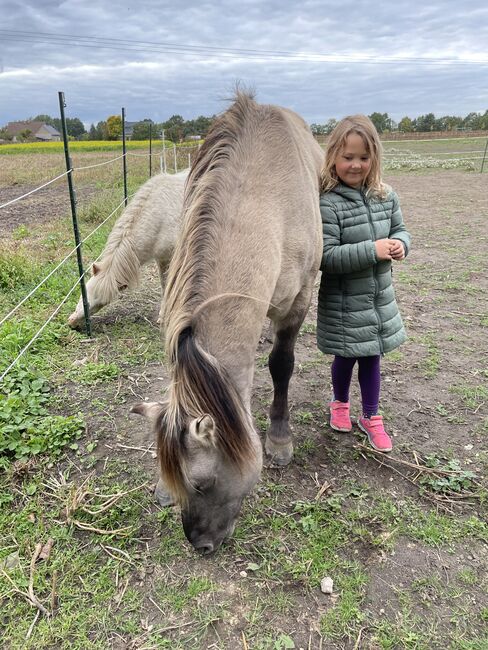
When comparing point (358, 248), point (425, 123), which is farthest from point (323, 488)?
point (425, 123)

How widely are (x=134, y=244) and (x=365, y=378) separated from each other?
2.82m

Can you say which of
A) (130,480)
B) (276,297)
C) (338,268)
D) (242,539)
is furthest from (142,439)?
(338,268)

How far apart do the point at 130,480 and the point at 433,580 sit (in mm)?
1660

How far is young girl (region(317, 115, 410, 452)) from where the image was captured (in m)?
2.33

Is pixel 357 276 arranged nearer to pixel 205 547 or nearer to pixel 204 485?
pixel 204 485

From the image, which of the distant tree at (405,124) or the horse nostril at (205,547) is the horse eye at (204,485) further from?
the distant tree at (405,124)

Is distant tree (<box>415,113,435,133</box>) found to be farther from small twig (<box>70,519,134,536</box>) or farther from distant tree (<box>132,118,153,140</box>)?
small twig (<box>70,519,134,536</box>)

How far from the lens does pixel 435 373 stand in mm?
3604

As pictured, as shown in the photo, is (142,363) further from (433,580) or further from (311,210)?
(433,580)

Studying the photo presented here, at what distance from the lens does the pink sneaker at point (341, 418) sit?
116 inches

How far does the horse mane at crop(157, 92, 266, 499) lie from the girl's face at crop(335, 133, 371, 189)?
57 cm

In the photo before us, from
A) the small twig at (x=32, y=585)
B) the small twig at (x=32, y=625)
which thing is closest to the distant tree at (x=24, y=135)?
the small twig at (x=32, y=585)

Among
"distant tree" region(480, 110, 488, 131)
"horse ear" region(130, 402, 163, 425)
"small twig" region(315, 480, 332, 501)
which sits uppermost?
"distant tree" region(480, 110, 488, 131)

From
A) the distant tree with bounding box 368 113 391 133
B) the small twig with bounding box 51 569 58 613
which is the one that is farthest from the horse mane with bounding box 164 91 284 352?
the distant tree with bounding box 368 113 391 133
